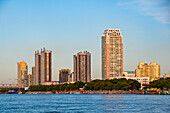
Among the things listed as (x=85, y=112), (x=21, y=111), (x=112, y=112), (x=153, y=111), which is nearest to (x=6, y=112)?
(x=21, y=111)

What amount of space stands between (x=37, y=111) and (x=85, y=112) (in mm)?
13459

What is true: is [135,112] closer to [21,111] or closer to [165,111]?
[165,111]

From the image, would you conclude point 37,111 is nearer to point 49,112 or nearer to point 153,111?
point 49,112

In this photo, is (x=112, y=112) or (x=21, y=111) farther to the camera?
(x=21, y=111)

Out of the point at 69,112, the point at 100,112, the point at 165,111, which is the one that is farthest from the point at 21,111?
the point at 165,111

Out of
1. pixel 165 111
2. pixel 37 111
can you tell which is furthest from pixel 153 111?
pixel 37 111

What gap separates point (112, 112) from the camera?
10488 cm

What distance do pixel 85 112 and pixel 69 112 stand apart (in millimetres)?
4113

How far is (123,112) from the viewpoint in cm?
10569

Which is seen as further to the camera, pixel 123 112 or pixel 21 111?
pixel 21 111

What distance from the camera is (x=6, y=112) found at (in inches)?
4368

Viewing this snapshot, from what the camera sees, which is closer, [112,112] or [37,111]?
[112,112]

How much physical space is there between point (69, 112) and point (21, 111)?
45.5 ft

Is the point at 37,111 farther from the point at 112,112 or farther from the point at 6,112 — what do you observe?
the point at 112,112
